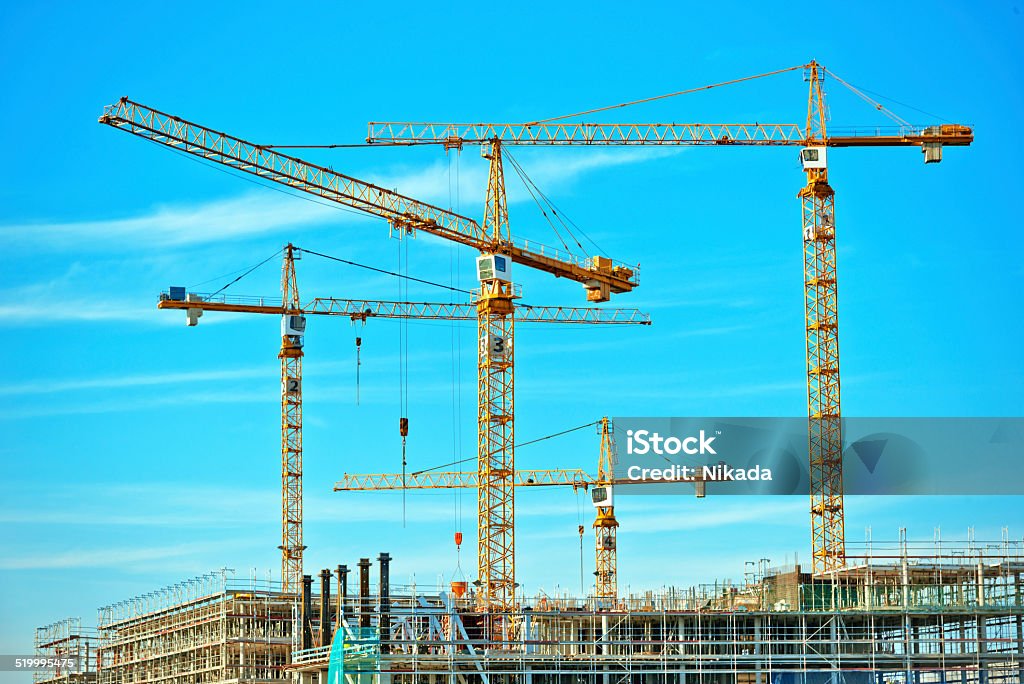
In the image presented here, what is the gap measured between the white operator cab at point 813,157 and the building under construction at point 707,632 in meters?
32.3

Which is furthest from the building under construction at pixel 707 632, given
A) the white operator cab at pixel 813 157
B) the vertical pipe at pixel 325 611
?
the white operator cab at pixel 813 157

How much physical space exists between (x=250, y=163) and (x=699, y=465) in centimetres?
3992

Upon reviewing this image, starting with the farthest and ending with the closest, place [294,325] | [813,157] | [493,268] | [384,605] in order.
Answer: [294,325] → [813,157] → [493,268] → [384,605]

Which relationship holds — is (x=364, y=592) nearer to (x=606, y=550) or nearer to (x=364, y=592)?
(x=364, y=592)

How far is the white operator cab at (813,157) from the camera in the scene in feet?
384

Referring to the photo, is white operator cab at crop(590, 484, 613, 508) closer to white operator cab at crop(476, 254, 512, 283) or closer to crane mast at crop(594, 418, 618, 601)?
crane mast at crop(594, 418, 618, 601)

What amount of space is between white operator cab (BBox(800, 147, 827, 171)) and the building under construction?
3229cm

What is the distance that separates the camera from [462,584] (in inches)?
3900

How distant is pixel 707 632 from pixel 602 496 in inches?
1942

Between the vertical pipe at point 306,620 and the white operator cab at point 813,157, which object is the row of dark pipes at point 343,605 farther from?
the white operator cab at point 813,157

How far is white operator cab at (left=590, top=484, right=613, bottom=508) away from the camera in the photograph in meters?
138

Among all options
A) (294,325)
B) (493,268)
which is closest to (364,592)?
(493,268)

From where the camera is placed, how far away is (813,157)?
11750cm

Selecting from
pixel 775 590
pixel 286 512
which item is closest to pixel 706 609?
pixel 775 590
